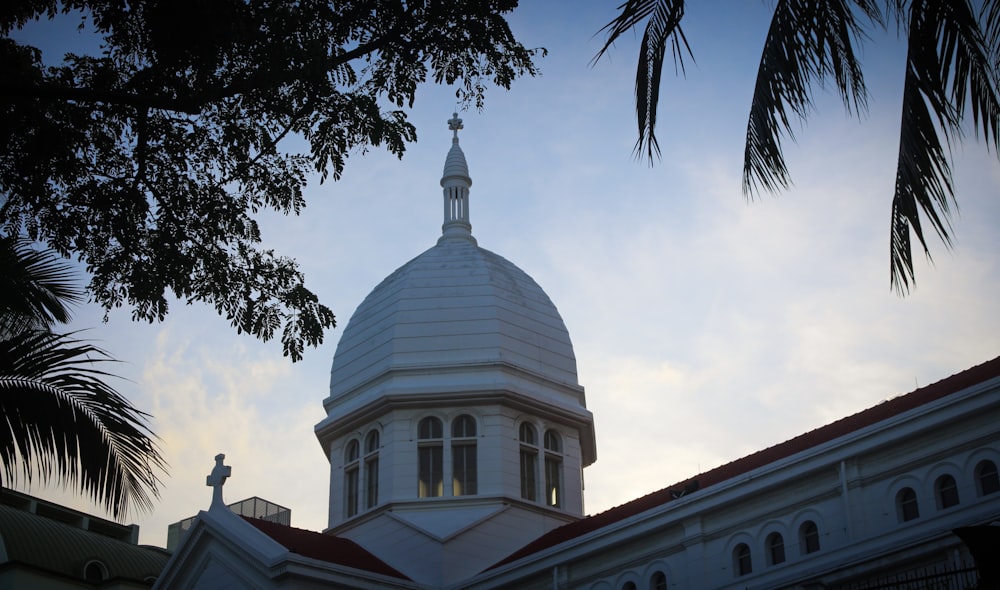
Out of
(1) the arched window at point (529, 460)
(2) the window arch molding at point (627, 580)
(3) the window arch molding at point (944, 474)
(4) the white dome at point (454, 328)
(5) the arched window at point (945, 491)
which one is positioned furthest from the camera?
(4) the white dome at point (454, 328)

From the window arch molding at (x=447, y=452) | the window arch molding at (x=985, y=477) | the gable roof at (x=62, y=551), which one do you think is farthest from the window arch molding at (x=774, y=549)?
the gable roof at (x=62, y=551)

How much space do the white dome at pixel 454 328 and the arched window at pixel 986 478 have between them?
19.6 metres

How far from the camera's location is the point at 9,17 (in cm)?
1318

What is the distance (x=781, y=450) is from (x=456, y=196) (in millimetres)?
22514

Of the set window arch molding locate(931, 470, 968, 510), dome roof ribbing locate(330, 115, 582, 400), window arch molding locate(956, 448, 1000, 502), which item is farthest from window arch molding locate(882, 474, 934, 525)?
dome roof ribbing locate(330, 115, 582, 400)

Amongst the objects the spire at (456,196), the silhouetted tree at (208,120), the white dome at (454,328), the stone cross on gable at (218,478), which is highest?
the spire at (456,196)

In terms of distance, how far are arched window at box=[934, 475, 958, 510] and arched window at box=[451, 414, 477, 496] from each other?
18.5 metres

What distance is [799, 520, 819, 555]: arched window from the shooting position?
82.9 ft

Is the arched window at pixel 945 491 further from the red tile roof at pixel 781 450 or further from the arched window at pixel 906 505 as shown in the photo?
the red tile roof at pixel 781 450

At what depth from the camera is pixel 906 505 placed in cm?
2377

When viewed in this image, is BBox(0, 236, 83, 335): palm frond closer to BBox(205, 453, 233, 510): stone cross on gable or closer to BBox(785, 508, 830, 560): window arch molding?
BBox(785, 508, 830, 560): window arch molding

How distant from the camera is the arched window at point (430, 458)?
39.1 m

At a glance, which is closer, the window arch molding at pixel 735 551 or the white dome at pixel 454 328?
the window arch molding at pixel 735 551

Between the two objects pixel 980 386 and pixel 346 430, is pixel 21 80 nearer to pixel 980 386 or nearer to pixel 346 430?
pixel 980 386
